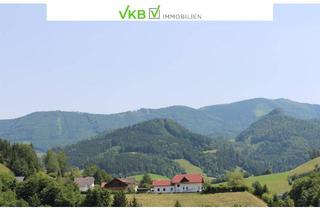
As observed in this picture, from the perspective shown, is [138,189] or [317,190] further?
[138,189]

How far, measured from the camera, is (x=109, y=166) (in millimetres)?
190125

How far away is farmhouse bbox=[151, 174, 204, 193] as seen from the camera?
205 feet

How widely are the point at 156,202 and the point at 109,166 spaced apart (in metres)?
141

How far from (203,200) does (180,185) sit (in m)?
12.4

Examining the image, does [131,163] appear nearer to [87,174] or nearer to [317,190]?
[87,174]

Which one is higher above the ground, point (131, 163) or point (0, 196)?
point (0, 196)

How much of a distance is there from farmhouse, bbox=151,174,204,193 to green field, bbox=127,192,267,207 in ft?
15.3

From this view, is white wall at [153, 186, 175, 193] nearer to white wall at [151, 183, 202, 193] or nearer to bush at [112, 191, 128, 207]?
white wall at [151, 183, 202, 193]

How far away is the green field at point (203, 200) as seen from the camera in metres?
48.3

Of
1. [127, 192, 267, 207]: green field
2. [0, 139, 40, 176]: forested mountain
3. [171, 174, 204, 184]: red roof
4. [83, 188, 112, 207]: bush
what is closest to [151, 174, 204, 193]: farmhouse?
[171, 174, 204, 184]: red roof

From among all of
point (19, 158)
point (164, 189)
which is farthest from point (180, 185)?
point (19, 158)

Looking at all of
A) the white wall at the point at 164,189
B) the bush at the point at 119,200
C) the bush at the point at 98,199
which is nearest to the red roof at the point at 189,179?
the white wall at the point at 164,189

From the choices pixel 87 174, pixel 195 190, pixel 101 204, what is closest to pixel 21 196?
pixel 101 204

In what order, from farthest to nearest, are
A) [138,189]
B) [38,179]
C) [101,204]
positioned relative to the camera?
[138,189] < [38,179] < [101,204]
